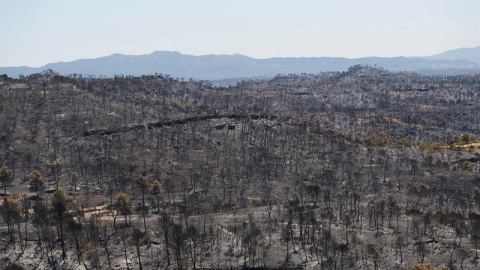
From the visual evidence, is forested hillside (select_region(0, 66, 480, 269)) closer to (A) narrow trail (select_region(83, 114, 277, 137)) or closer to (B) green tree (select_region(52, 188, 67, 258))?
(B) green tree (select_region(52, 188, 67, 258))

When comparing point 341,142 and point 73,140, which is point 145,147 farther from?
point 341,142

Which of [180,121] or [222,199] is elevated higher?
[180,121]

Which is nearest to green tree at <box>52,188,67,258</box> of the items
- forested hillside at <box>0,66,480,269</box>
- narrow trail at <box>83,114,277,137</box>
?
forested hillside at <box>0,66,480,269</box>

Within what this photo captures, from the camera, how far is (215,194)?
395 ft

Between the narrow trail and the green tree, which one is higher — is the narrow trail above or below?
above

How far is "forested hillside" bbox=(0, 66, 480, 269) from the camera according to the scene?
79.1m

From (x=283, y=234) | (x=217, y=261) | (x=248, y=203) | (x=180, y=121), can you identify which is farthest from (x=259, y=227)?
(x=180, y=121)

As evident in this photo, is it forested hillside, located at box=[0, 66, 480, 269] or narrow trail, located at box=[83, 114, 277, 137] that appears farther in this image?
narrow trail, located at box=[83, 114, 277, 137]

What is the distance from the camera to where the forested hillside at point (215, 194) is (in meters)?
79.1

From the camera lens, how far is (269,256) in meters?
79.4

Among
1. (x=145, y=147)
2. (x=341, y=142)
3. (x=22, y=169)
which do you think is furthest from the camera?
(x=341, y=142)

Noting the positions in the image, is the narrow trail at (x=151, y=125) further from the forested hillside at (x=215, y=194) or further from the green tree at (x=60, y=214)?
the green tree at (x=60, y=214)

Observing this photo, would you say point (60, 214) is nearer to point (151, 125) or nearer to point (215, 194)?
point (215, 194)

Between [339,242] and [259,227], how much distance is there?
625 inches
